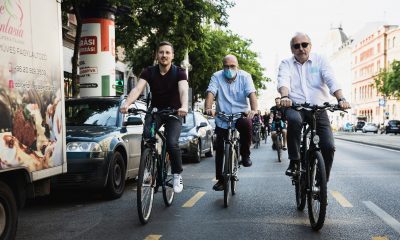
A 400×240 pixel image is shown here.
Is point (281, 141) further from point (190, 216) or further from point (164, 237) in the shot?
point (164, 237)

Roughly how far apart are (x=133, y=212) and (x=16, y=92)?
2.37m

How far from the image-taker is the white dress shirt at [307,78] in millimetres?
6000

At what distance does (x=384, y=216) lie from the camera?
6012mm

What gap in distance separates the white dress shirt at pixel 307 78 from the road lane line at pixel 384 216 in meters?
1.44

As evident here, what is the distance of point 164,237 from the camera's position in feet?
16.3

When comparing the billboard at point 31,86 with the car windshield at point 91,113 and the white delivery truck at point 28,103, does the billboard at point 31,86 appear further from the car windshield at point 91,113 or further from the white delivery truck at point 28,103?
the car windshield at point 91,113

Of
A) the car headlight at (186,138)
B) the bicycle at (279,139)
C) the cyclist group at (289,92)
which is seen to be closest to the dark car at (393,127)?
the bicycle at (279,139)

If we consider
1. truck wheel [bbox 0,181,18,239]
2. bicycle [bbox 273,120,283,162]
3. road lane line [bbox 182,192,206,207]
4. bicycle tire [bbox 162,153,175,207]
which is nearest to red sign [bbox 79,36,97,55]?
bicycle [bbox 273,120,283,162]

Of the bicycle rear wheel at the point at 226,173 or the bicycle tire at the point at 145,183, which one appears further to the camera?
the bicycle rear wheel at the point at 226,173

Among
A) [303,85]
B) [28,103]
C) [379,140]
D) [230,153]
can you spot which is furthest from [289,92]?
[379,140]

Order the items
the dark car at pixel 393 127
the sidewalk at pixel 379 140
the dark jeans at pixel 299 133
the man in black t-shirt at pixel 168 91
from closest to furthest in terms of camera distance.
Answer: the dark jeans at pixel 299 133, the man in black t-shirt at pixel 168 91, the sidewalk at pixel 379 140, the dark car at pixel 393 127

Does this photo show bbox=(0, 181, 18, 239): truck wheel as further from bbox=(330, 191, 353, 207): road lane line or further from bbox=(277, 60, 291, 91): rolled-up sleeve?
bbox=(330, 191, 353, 207): road lane line

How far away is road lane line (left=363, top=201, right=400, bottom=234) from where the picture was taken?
216 inches

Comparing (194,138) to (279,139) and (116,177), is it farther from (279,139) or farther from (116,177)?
(116,177)
